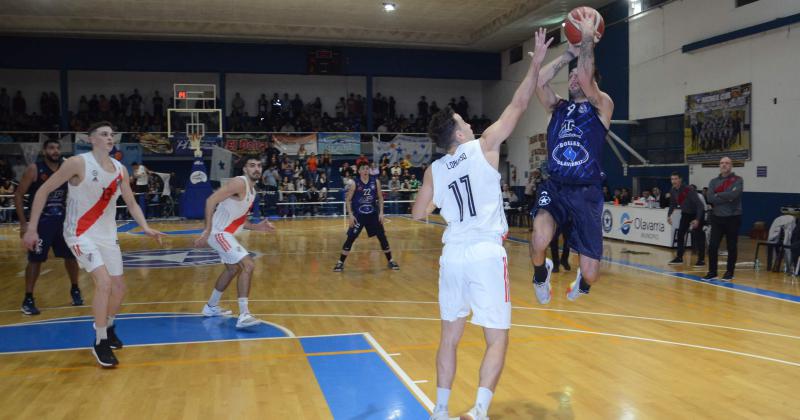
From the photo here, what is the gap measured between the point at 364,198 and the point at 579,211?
20.5 ft

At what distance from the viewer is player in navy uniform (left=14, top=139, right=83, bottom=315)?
705 centimetres

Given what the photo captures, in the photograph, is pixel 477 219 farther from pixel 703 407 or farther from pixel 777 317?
pixel 777 317

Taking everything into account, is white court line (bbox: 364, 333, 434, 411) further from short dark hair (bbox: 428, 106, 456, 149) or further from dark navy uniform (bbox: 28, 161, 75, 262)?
dark navy uniform (bbox: 28, 161, 75, 262)

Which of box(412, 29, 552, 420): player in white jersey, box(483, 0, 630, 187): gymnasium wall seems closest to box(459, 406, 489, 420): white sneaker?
box(412, 29, 552, 420): player in white jersey

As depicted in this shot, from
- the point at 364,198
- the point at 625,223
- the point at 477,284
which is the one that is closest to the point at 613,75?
the point at 625,223

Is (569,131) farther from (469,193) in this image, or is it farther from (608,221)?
(608,221)

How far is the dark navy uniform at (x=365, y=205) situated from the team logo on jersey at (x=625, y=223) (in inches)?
272

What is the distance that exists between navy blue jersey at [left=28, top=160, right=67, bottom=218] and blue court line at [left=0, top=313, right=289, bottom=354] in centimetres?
134

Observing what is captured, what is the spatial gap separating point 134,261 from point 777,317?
10307 millimetres

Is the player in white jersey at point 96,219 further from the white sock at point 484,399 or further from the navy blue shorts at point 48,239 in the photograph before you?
the white sock at point 484,399

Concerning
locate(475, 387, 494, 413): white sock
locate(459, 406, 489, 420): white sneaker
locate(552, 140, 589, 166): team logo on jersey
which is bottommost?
locate(459, 406, 489, 420): white sneaker

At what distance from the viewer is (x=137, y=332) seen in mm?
6375

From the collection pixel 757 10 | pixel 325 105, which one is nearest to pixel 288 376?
pixel 757 10

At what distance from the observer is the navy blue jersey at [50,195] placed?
7203 mm
